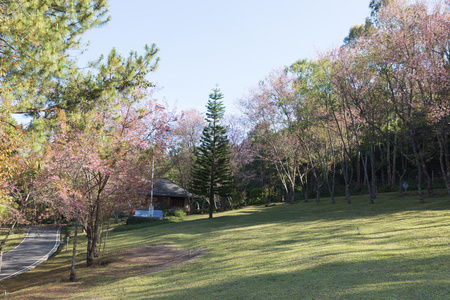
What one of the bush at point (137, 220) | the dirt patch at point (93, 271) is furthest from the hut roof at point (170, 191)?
the dirt patch at point (93, 271)

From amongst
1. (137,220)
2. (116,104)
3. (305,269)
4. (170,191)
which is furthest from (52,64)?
(170,191)

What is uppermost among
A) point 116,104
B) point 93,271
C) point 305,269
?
point 116,104

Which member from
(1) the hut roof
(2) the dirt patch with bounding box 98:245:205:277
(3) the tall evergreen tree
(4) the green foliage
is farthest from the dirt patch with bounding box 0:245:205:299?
(1) the hut roof

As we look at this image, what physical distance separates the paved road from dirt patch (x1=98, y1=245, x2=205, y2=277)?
13.9 feet

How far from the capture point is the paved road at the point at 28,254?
16134 mm

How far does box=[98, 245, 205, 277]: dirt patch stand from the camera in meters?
12.2

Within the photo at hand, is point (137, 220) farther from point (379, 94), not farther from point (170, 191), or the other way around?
point (379, 94)

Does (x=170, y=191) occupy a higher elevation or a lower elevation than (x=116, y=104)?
lower

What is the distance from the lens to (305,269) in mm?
8031

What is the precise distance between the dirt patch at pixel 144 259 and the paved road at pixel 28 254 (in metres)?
4.24

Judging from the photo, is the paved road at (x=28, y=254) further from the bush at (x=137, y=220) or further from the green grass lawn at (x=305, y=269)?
the bush at (x=137, y=220)

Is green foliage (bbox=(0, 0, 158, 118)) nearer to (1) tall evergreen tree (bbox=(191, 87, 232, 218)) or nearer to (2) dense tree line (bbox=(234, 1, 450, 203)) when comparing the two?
(2) dense tree line (bbox=(234, 1, 450, 203))

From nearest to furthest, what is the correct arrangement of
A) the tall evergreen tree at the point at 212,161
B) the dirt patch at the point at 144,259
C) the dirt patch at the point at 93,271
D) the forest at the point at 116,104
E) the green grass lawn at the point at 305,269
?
1. the green grass lawn at the point at 305,269
2. the forest at the point at 116,104
3. the dirt patch at the point at 93,271
4. the dirt patch at the point at 144,259
5. the tall evergreen tree at the point at 212,161

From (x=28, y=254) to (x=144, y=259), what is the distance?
38.9 ft
